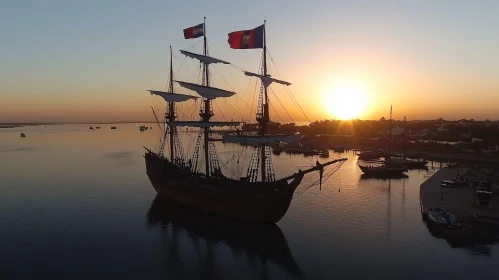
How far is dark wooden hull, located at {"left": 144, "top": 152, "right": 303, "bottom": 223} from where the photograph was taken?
126 feet

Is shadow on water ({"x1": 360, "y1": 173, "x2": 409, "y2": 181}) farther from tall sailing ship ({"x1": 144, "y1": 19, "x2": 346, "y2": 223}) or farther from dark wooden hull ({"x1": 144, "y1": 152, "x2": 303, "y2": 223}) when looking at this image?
A: dark wooden hull ({"x1": 144, "y1": 152, "x2": 303, "y2": 223})

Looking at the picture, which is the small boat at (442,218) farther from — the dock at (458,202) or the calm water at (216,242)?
the calm water at (216,242)

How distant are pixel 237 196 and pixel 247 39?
18479mm

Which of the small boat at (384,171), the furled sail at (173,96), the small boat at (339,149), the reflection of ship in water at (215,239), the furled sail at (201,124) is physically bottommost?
the reflection of ship in water at (215,239)

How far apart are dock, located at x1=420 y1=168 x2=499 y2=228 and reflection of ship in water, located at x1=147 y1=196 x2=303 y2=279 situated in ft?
69.0

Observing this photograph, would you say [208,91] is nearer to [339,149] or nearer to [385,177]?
[385,177]

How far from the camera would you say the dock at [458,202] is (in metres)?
39.8

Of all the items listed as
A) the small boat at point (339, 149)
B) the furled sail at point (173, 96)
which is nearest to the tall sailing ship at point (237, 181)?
the furled sail at point (173, 96)

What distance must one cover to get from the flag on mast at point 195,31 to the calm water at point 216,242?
2455cm

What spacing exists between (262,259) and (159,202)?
25.6 metres

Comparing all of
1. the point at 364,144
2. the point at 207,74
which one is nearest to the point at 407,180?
the point at 207,74

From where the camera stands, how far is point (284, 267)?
97.9 ft

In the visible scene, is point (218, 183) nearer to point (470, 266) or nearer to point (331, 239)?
point (331, 239)

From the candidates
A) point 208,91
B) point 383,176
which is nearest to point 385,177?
point 383,176
